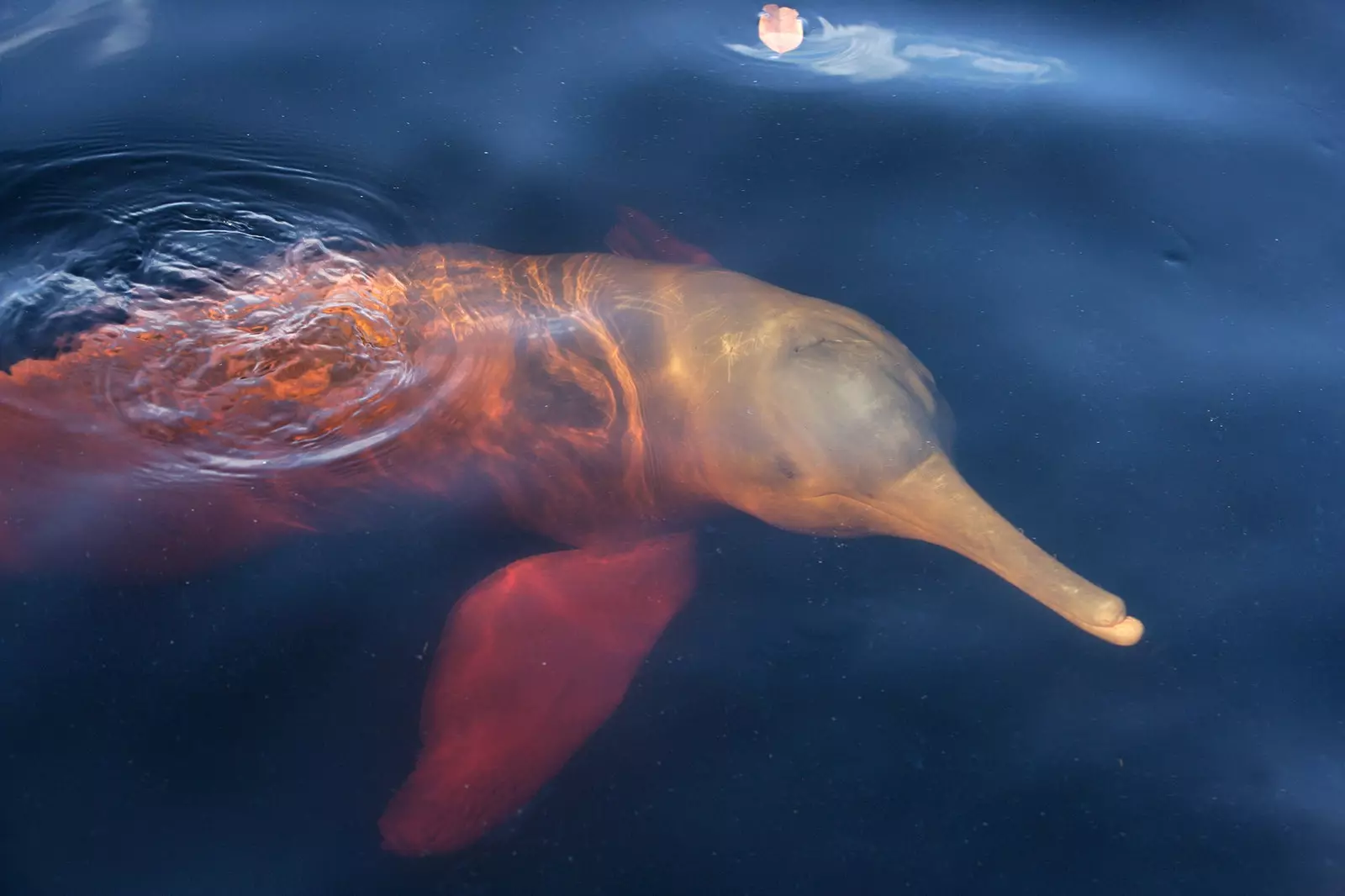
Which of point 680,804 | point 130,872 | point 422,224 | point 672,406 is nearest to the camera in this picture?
point 130,872

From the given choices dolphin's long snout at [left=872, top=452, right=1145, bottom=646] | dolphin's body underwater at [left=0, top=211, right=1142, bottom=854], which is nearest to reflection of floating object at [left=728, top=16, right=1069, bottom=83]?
dolphin's body underwater at [left=0, top=211, right=1142, bottom=854]

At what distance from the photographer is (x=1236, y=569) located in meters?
5.55

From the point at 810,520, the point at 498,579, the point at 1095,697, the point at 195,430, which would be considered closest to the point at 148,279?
the point at 195,430

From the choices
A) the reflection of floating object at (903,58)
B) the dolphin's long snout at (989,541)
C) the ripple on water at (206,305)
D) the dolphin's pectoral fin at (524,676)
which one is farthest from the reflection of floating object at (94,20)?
the dolphin's long snout at (989,541)

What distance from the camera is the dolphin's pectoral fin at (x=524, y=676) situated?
4.72m

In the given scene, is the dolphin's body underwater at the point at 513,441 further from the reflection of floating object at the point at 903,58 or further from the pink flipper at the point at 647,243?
the reflection of floating object at the point at 903,58

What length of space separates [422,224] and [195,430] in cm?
188

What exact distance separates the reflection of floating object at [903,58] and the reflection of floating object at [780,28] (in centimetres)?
2

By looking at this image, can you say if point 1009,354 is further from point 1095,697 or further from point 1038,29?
point 1038,29

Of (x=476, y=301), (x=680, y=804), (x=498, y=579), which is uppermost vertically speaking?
(x=476, y=301)

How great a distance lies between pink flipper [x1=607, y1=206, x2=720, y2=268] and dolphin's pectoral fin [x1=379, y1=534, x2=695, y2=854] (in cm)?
178

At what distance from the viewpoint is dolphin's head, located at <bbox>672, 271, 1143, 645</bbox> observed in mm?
5332

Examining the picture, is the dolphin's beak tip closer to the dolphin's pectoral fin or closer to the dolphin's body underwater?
the dolphin's body underwater

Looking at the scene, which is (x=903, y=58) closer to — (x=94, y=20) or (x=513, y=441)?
(x=513, y=441)
